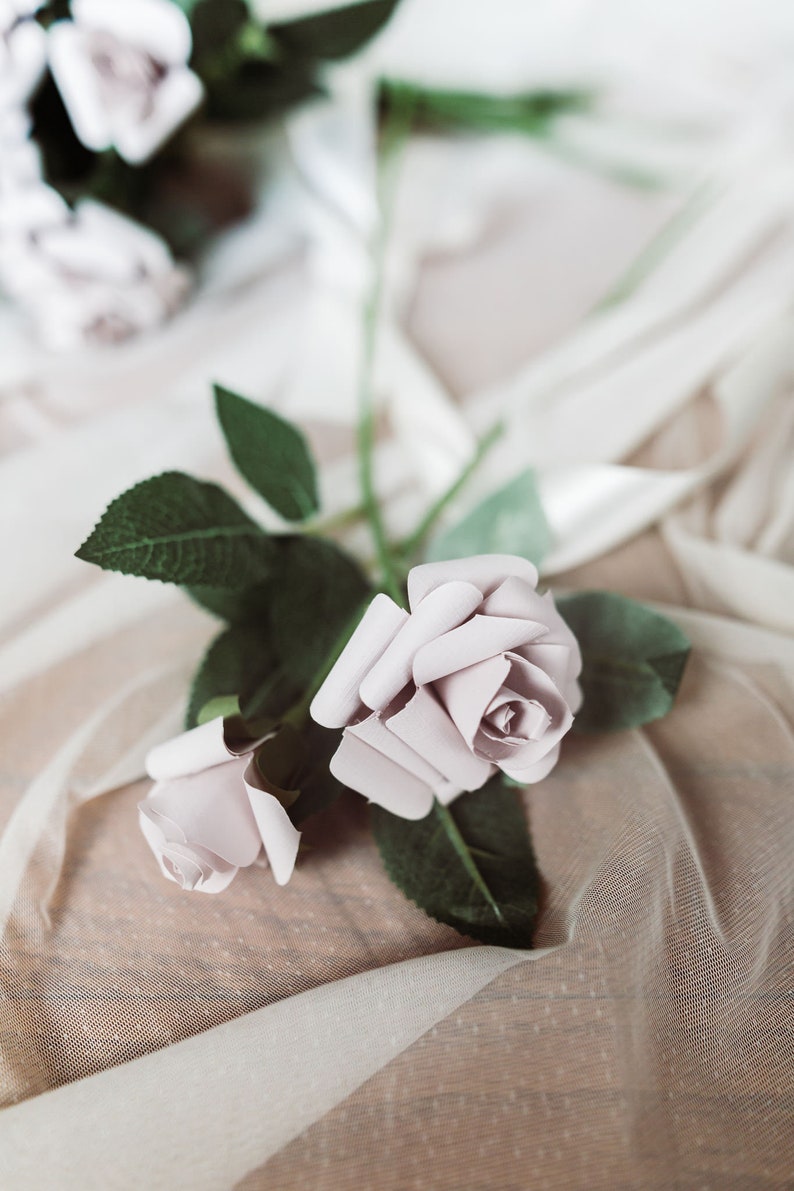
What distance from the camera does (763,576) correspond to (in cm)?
37

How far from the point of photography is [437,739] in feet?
0.79

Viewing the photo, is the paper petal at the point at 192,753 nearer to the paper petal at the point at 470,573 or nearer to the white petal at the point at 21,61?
the paper petal at the point at 470,573

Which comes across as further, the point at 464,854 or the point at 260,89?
the point at 260,89

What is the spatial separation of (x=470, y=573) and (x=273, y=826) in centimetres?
10

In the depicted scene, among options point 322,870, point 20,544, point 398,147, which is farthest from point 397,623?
point 398,147

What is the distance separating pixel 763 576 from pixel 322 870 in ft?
0.75

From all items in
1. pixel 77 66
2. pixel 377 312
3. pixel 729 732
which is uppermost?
pixel 77 66

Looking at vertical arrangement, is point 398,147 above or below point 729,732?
above

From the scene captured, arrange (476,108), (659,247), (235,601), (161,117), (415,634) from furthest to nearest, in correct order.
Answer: (476,108) < (659,247) < (161,117) < (235,601) < (415,634)

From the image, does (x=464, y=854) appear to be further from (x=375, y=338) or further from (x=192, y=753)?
(x=375, y=338)

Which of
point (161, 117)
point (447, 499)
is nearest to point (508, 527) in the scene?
point (447, 499)

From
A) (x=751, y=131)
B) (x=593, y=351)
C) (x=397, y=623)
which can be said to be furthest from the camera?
(x=751, y=131)

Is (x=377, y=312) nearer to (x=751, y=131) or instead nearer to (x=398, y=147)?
(x=398, y=147)

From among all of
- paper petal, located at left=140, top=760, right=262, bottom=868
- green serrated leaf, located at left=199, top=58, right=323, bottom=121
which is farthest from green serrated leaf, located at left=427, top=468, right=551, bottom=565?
green serrated leaf, located at left=199, top=58, right=323, bottom=121
